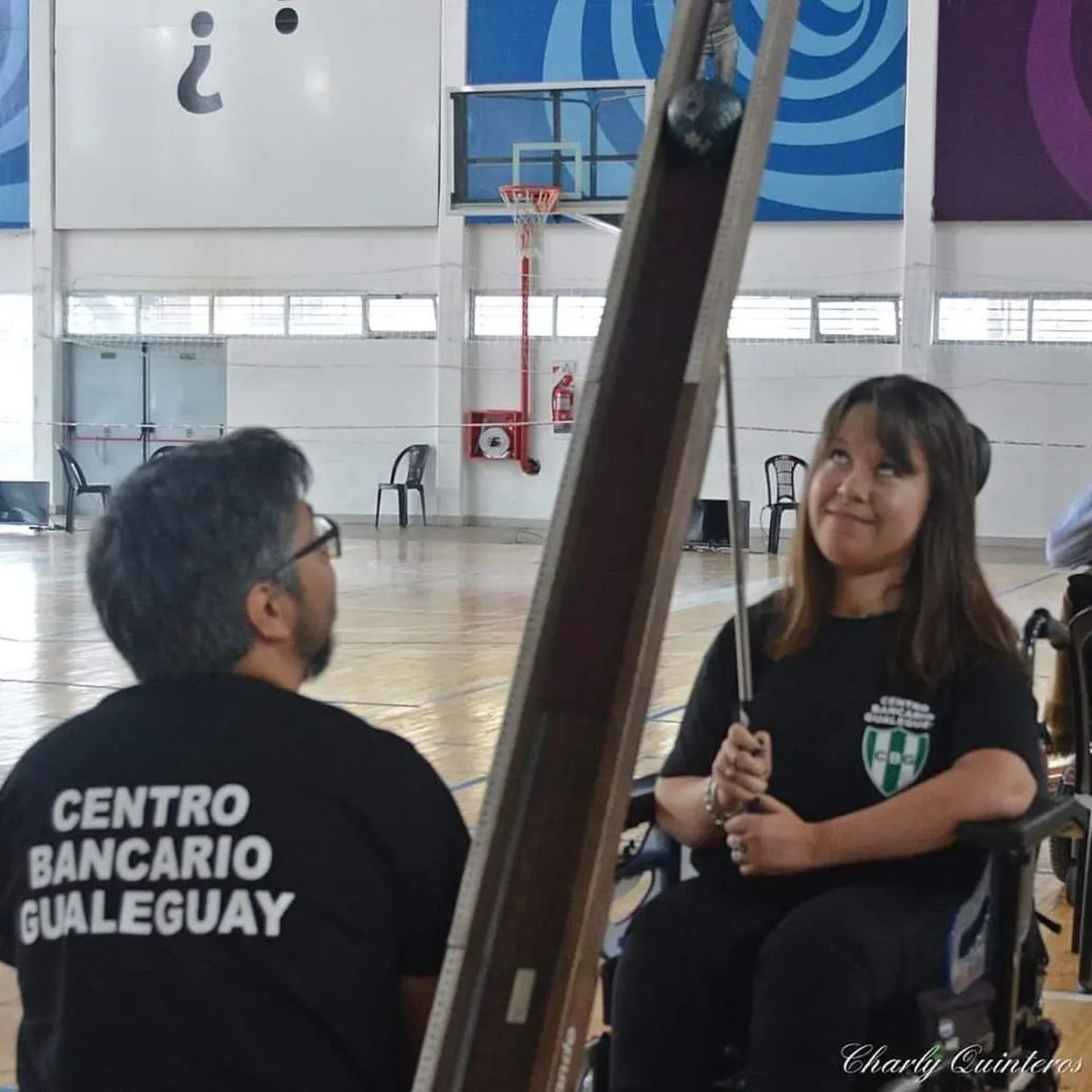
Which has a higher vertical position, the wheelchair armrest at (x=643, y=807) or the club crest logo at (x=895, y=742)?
the club crest logo at (x=895, y=742)

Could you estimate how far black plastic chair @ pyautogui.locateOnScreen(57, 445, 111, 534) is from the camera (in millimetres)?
15952

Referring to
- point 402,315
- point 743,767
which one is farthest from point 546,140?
point 743,767

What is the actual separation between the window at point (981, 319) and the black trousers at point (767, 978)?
Answer: 14.1m

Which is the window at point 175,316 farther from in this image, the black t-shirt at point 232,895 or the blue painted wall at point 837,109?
the black t-shirt at point 232,895

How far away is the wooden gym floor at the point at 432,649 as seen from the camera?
4.91 m

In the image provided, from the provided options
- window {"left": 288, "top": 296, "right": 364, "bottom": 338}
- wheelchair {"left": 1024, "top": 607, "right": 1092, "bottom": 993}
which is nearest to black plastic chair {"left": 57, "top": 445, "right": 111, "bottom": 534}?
window {"left": 288, "top": 296, "right": 364, "bottom": 338}

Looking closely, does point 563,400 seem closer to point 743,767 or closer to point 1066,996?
point 1066,996

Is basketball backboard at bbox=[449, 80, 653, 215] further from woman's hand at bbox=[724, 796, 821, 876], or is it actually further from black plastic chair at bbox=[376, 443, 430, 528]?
woman's hand at bbox=[724, 796, 821, 876]

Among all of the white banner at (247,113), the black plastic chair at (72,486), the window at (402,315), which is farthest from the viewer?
the window at (402,315)

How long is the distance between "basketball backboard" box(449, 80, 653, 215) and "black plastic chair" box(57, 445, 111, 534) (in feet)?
15.2

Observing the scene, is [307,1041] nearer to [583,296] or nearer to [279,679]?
[279,679]

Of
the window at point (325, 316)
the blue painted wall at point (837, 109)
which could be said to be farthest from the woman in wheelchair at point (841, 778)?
the window at point (325, 316)

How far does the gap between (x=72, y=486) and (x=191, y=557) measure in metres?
16.2

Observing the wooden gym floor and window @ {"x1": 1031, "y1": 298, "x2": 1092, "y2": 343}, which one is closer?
the wooden gym floor
